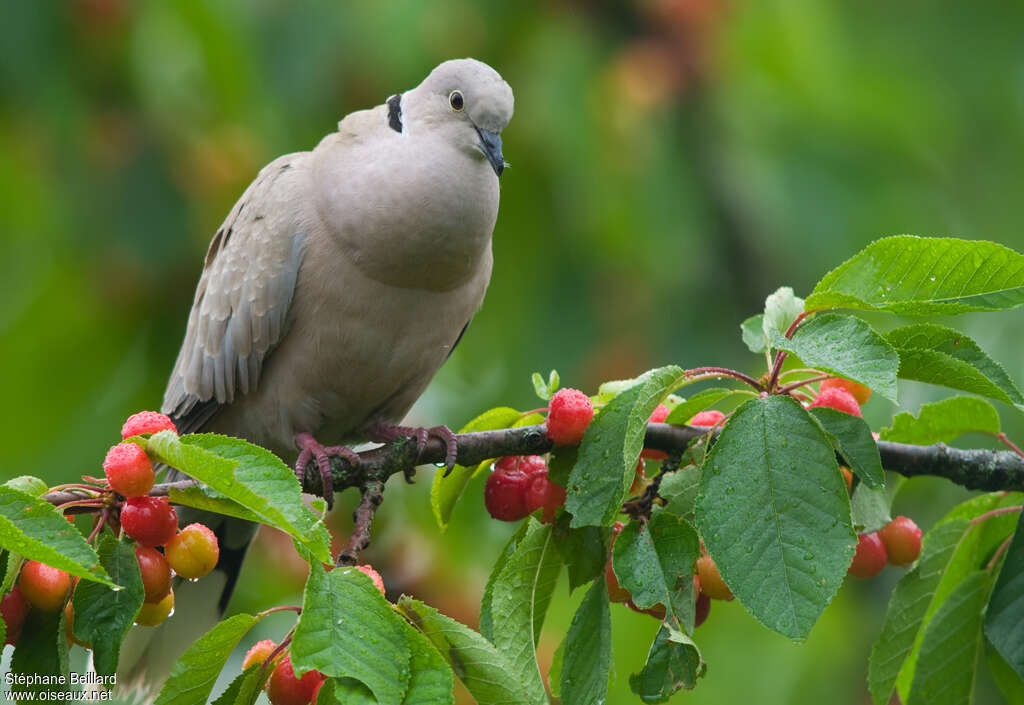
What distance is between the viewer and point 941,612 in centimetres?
233

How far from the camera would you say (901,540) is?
2408 mm

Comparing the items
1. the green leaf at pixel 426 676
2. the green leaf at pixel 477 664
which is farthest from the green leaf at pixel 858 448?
the green leaf at pixel 426 676

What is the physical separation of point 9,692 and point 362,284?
5.26 ft

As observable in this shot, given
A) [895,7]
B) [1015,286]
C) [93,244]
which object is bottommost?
[1015,286]

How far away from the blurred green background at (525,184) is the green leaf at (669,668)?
214cm

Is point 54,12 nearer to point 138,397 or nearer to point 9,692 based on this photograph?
point 138,397

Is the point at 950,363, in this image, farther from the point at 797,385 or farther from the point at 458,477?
the point at 458,477

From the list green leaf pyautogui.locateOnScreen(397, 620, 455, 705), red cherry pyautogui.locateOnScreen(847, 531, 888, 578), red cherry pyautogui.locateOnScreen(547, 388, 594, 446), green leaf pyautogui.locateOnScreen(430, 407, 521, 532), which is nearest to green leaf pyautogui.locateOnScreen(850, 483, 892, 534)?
red cherry pyautogui.locateOnScreen(847, 531, 888, 578)

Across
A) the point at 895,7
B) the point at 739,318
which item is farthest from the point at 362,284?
the point at 895,7

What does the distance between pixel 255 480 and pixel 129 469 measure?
29 cm

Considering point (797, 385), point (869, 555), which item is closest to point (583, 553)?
point (797, 385)

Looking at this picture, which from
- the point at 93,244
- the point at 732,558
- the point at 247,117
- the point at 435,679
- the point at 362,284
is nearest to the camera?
the point at 435,679

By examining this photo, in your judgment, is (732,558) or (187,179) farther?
(187,179)

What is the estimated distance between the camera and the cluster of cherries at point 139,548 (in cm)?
184
